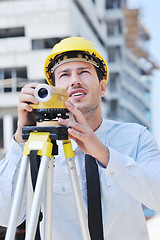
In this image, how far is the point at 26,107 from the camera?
157 centimetres

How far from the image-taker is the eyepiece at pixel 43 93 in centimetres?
148

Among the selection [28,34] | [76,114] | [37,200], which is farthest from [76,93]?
[28,34]

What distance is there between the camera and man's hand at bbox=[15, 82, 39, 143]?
61.7 inches

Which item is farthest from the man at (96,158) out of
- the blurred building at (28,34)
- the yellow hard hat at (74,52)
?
the blurred building at (28,34)

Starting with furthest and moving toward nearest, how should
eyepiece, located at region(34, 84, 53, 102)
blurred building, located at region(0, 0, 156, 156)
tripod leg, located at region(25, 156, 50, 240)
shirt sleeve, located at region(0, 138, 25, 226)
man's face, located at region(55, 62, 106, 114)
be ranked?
blurred building, located at region(0, 0, 156, 156), man's face, located at region(55, 62, 106, 114), shirt sleeve, located at region(0, 138, 25, 226), eyepiece, located at region(34, 84, 53, 102), tripod leg, located at region(25, 156, 50, 240)

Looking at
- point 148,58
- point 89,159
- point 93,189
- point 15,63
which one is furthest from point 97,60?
point 148,58

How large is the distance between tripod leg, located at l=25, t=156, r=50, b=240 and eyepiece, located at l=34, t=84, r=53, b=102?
25 cm

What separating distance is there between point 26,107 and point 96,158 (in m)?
0.38

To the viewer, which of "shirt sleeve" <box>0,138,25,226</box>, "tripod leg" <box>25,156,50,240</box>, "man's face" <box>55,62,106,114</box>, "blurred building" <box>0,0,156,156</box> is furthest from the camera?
"blurred building" <box>0,0,156,156</box>

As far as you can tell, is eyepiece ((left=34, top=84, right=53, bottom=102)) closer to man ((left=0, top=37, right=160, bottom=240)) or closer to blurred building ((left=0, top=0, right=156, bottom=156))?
man ((left=0, top=37, right=160, bottom=240))

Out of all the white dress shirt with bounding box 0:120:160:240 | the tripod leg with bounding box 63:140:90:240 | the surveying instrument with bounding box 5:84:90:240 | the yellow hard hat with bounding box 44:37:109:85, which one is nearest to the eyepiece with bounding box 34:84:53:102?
the surveying instrument with bounding box 5:84:90:240

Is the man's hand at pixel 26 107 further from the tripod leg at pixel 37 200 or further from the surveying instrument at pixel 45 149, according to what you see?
the tripod leg at pixel 37 200

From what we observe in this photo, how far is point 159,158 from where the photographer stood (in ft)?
5.94

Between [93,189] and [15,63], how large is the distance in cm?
2510
